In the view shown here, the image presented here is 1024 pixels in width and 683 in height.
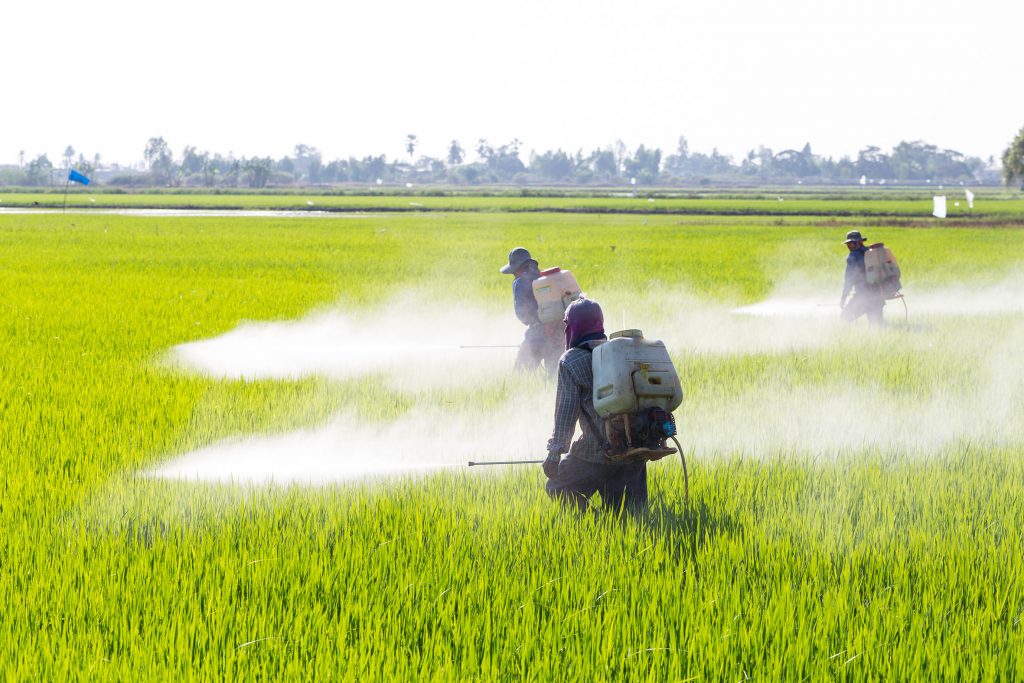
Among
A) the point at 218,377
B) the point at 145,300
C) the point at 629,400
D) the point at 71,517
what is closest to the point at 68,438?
the point at 71,517

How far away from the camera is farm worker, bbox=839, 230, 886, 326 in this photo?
1446 cm

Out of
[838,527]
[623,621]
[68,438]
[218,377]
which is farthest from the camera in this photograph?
[218,377]

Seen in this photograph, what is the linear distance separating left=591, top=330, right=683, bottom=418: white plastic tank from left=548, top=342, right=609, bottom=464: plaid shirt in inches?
12.4

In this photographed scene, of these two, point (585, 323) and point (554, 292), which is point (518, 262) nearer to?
point (554, 292)

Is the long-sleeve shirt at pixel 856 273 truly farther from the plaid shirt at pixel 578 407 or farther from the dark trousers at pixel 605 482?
the plaid shirt at pixel 578 407

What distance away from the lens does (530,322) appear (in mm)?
9812

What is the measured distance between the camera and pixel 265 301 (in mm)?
18594

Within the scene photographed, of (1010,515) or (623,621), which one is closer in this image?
(623,621)

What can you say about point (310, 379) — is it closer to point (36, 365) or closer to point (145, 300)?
point (36, 365)

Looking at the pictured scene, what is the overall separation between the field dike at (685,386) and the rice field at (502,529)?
0.20 ft

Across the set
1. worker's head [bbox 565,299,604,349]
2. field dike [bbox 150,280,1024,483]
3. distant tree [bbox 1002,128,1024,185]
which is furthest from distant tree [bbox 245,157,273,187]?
worker's head [bbox 565,299,604,349]

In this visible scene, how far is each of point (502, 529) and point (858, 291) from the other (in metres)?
10.9

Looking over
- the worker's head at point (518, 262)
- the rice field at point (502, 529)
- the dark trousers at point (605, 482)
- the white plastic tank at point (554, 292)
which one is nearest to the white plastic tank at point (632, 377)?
the dark trousers at point (605, 482)

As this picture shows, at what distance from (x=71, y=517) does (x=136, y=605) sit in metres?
1.48
